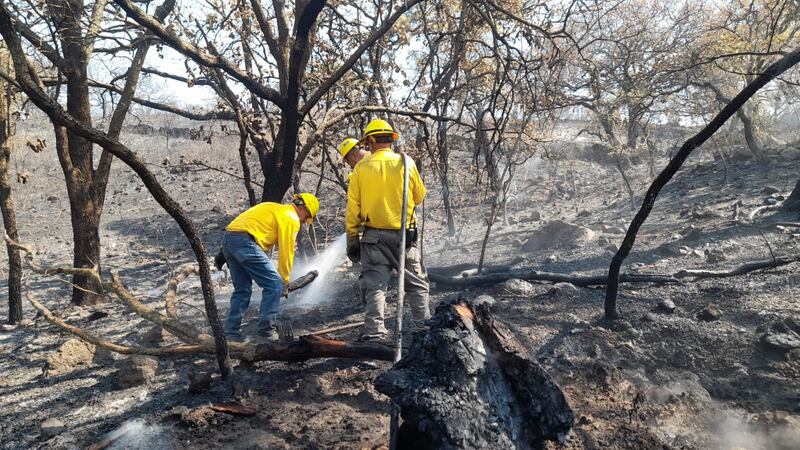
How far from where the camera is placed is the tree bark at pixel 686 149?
312 centimetres

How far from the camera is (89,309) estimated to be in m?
6.45

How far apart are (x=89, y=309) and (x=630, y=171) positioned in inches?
661

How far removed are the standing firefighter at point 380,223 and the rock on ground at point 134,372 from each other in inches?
63.7

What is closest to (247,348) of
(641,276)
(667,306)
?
(667,306)

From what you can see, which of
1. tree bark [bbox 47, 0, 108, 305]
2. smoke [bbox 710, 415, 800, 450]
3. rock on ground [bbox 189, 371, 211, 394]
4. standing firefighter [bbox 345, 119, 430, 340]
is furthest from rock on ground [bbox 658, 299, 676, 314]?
tree bark [bbox 47, 0, 108, 305]

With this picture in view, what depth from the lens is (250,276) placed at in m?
4.75

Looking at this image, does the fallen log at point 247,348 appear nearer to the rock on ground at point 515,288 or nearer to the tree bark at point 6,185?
the rock on ground at point 515,288

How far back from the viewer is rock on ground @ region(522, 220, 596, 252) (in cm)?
915

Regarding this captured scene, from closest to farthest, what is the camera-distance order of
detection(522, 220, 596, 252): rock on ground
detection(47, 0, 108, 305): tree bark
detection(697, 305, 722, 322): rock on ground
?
detection(697, 305, 722, 322): rock on ground < detection(47, 0, 108, 305): tree bark < detection(522, 220, 596, 252): rock on ground

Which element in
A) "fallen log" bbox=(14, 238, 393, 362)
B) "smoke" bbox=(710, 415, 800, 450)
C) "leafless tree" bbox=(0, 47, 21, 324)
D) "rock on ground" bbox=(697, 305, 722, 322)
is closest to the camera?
"smoke" bbox=(710, 415, 800, 450)

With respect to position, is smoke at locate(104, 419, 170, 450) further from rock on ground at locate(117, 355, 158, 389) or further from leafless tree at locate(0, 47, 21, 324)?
leafless tree at locate(0, 47, 21, 324)

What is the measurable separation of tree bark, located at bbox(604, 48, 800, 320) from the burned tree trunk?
5.39 feet

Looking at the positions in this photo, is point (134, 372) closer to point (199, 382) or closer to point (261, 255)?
point (199, 382)

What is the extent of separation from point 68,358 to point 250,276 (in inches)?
61.8
